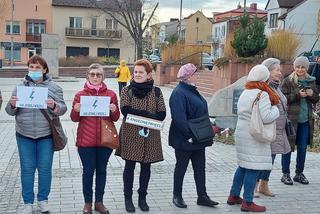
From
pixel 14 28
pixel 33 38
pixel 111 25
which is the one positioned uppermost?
pixel 111 25

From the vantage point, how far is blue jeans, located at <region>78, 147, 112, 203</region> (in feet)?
18.3

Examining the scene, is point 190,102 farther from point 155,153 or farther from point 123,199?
point 123,199

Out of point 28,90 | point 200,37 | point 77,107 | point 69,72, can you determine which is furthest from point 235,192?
point 200,37

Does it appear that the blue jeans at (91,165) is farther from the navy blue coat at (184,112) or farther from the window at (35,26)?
the window at (35,26)

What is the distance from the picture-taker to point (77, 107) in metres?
5.46

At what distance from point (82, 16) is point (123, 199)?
62951 millimetres

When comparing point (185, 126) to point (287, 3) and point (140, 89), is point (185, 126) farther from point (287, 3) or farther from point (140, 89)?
point (287, 3)

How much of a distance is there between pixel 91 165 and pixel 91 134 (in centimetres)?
38

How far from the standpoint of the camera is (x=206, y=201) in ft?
20.3

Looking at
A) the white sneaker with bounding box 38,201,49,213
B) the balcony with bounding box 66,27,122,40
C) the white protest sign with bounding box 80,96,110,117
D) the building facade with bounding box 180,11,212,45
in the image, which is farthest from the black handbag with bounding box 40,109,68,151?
the building facade with bounding box 180,11,212,45

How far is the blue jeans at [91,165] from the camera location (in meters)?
5.58

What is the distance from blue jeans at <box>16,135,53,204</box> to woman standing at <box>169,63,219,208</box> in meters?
1.51

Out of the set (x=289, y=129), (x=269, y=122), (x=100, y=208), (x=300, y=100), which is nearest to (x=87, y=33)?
(x=300, y=100)

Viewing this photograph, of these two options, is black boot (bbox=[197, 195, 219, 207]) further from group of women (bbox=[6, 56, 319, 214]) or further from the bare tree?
the bare tree
